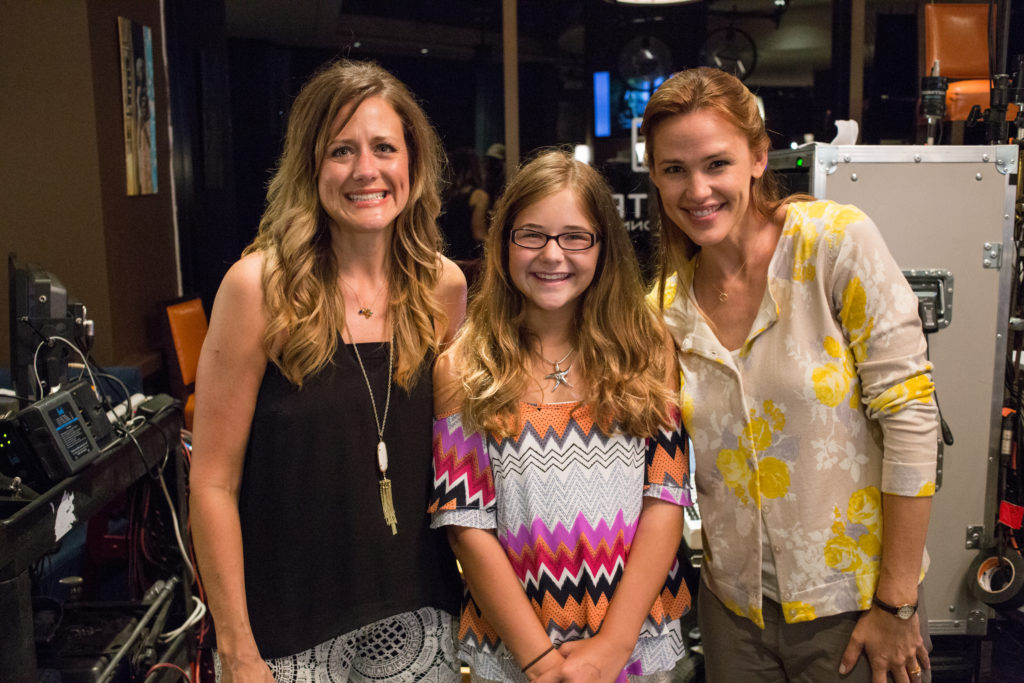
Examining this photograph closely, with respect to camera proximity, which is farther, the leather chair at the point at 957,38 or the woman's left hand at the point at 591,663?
the leather chair at the point at 957,38

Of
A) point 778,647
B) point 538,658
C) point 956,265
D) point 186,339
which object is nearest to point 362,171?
point 538,658

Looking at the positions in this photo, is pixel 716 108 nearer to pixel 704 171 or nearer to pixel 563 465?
pixel 704 171

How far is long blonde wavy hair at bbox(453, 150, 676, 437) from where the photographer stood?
1.51 m

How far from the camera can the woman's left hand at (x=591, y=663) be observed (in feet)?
4.70

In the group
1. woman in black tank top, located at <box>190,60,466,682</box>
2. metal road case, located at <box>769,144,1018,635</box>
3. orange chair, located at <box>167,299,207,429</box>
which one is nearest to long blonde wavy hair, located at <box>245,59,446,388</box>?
woman in black tank top, located at <box>190,60,466,682</box>

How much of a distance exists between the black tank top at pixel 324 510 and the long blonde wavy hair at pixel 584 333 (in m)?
0.16

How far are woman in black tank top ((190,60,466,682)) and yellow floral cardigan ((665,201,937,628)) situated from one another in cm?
53

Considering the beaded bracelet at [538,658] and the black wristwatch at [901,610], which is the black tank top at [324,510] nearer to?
the beaded bracelet at [538,658]

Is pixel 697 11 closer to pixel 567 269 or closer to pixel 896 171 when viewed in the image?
pixel 896 171

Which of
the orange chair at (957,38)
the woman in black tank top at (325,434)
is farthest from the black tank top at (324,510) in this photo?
the orange chair at (957,38)

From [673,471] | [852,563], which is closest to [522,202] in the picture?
[673,471]

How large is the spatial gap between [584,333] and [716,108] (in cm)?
46

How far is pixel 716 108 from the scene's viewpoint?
59.0 inches

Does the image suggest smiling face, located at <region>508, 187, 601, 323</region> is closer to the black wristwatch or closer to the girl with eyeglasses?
the girl with eyeglasses
